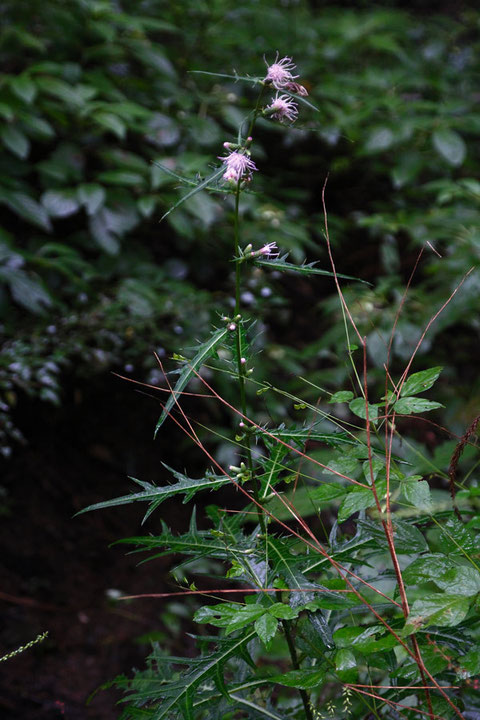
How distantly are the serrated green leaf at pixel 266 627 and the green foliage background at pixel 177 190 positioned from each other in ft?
3.26

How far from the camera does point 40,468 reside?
2.08 m

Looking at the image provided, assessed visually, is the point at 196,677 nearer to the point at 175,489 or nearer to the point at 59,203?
the point at 175,489

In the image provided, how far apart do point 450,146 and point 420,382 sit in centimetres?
215

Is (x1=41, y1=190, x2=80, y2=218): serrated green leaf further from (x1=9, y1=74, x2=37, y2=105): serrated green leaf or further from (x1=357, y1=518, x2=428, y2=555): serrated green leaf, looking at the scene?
(x1=357, y1=518, x2=428, y2=555): serrated green leaf

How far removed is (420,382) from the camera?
2.52ft

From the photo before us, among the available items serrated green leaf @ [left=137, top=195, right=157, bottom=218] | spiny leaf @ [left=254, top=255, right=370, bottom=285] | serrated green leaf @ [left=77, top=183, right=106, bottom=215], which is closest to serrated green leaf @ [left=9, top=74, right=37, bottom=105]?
serrated green leaf @ [left=77, top=183, right=106, bottom=215]

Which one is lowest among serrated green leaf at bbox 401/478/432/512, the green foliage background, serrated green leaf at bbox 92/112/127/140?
the green foliage background

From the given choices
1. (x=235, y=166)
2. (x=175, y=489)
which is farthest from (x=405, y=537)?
(x=235, y=166)

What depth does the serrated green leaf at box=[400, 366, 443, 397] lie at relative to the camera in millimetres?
756

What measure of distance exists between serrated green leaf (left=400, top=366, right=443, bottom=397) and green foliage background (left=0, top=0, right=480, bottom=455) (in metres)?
0.77

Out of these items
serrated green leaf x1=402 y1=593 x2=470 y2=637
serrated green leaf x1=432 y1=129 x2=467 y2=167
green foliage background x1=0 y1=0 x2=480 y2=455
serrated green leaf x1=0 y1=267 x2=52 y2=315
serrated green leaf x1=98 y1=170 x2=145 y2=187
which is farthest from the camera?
serrated green leaf x1=432 y1=129 x2=467 y2=167

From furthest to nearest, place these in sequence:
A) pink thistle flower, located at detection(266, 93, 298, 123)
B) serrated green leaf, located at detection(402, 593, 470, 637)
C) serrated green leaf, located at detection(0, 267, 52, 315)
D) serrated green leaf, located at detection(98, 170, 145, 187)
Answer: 1. serrated green leaf, located at detection(98, 170, 145, 187)
2. serrated green leaf, located at detection(0, 267, 52, 315)
3. pink thistle flower, located at detection(266, 93, 298, 123)
4. serrated green leaf, located at detection(402, 593, 470, 637)

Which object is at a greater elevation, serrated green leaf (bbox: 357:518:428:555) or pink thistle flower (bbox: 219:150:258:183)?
pink thistle flower (bbox: 219:150:258:183)

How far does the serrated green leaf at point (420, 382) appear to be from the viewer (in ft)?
2.48
